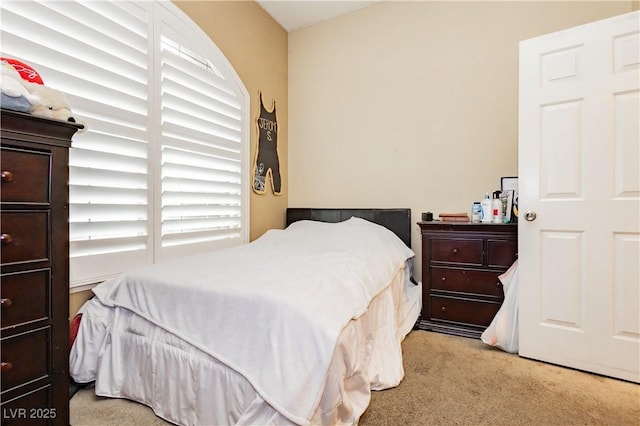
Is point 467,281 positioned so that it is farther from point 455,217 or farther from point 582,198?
point 582,198

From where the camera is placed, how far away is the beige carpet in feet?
4.64

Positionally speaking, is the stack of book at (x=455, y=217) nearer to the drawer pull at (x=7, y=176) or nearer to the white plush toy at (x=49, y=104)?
the white plush toy at (x=49, y=104)

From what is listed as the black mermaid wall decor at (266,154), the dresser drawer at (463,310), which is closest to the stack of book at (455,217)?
the dresser drawer at (463,310)

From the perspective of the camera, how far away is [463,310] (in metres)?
2.38

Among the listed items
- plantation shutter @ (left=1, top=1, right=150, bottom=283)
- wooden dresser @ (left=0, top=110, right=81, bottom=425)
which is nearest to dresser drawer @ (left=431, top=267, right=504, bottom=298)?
plantation shutter @ (left=1, top=1, right=150, bottom=283)

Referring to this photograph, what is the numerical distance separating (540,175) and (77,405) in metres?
2.78

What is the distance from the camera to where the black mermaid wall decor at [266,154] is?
3090 millimetres

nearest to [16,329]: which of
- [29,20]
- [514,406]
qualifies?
[29,20]

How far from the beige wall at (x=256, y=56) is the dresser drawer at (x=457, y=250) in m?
1.64

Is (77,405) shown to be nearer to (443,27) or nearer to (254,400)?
A: (254,400)

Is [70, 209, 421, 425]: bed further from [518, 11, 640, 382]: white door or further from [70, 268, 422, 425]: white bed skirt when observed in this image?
[518, 11, 640, 382]: white door

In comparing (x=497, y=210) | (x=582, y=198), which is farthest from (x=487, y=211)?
(x=582, y=198)

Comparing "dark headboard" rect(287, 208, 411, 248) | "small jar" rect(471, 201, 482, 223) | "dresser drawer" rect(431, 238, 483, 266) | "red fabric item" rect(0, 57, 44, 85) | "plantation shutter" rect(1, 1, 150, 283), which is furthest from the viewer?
"dark headboard" rect(287, 208, 411, 248)

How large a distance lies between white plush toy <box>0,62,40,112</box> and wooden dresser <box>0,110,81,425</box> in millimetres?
45
